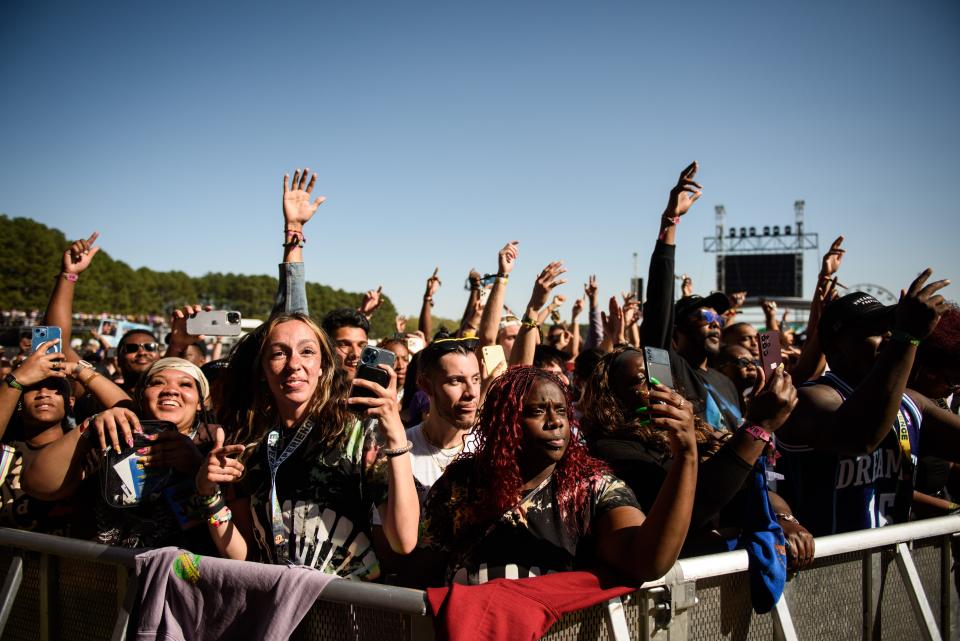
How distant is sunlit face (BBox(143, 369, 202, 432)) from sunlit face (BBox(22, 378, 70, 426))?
1.87 feet

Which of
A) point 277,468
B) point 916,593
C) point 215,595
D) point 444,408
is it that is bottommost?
point 916,593

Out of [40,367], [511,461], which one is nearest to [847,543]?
[511,461]

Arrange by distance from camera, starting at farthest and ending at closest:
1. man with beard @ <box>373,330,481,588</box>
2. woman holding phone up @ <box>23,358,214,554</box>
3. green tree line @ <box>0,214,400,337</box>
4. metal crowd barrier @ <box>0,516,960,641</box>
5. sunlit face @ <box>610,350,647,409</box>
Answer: green tree line @ <box>0,214,400,337</box> < man with beard @ <box>373,330,481,588</box> < sunlit face @ <box>610,350,647,409</box> < woman holding phone up @ <box>23,358,214,554</box> < metal crowd barrier @ <box>0,516,960,641</box>

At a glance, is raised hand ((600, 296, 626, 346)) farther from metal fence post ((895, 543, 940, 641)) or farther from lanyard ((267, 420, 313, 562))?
lanyard ((267, 420, 313, 562))

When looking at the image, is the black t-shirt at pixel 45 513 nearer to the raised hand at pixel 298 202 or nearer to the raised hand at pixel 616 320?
the raised hand at pixel 298 202

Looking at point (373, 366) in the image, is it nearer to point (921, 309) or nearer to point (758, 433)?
point (758, 433)

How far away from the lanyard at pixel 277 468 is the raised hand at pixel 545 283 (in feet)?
9.37

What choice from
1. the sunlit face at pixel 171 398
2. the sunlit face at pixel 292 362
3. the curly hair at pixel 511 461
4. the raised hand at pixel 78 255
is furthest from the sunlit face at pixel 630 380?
the raised hand at pixel 78 255

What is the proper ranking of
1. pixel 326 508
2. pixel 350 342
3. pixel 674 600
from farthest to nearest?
pixel 350 342 < pixel 326 508 < pixel 674 600

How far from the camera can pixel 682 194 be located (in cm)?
407

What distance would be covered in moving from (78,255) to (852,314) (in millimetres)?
4314

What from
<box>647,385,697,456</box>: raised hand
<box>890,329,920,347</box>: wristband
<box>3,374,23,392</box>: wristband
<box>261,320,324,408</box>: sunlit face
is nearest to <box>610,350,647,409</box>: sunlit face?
<box>647,385,697,456</box>: raised hand

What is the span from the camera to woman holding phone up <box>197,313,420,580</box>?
7.34 feet

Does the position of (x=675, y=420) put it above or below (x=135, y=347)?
below
